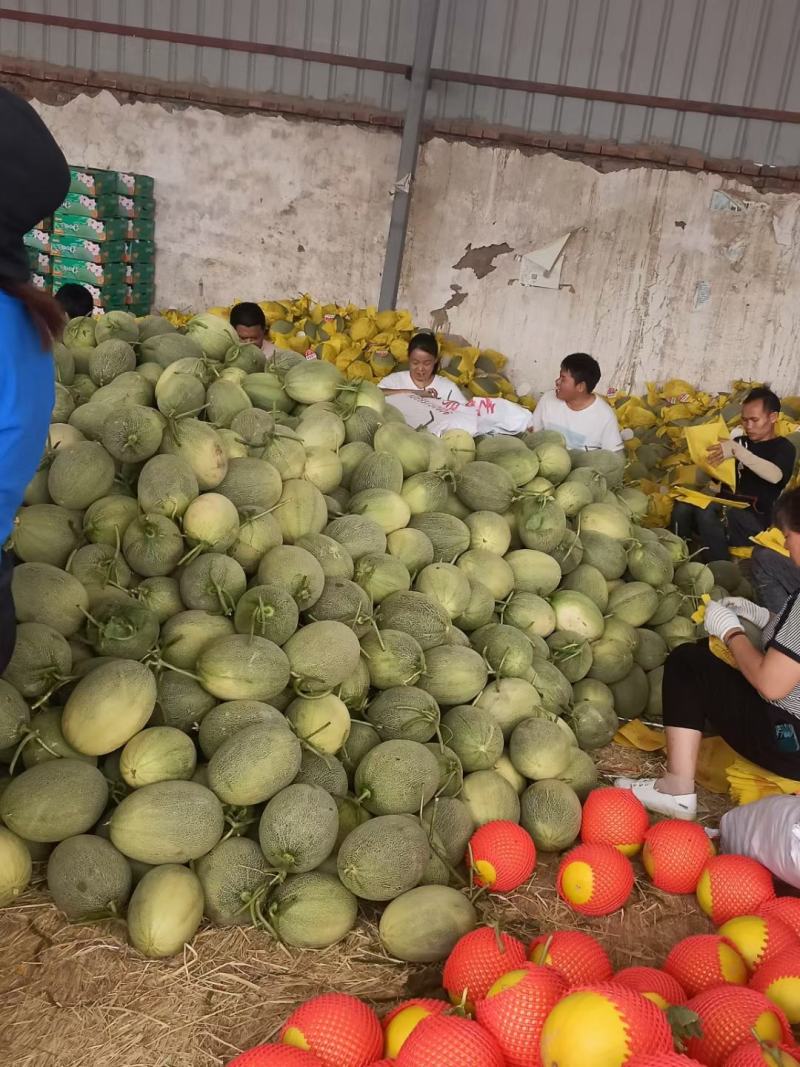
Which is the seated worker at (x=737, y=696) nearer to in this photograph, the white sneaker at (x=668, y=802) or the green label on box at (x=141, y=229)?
the white sneaker at (x=668, y=802)

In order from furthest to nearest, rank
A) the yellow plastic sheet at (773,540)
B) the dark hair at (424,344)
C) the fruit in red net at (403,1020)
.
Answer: the dark hair at (424,344), the yellow plastic sheet at (773,540), the fruit in red net at (403,1020)

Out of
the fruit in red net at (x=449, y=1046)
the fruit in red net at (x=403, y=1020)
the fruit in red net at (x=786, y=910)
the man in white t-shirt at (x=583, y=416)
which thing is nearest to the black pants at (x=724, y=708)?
the fruit in red net at (x=786, y=910)

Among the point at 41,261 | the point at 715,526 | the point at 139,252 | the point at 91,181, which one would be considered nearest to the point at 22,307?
the point at 715,526

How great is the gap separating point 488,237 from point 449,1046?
25.3 feet

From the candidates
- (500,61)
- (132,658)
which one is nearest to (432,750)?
(132,658)

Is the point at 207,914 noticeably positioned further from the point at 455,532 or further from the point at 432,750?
the point at 455,532

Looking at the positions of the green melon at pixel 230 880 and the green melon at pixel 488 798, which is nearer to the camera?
the green melon at pixel 230 880

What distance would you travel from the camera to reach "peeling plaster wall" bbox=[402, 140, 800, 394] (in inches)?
309

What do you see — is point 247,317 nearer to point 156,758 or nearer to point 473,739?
point 473,739

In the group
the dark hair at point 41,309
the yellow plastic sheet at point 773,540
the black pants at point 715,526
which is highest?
the dark hair at point 41,309

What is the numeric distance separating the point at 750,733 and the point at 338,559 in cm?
152

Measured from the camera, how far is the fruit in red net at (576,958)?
1.85 meters

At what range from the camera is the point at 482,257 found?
8.30 metres

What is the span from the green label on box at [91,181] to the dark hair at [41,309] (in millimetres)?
6761
